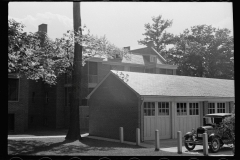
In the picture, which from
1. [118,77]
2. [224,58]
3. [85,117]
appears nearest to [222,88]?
[118,77]

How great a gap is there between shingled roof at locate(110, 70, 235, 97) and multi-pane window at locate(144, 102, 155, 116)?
77 centimetres

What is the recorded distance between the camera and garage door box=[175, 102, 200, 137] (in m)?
17.1

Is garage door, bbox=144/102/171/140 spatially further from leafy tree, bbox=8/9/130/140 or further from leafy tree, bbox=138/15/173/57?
leafy tree, bbox=138/15/173/57

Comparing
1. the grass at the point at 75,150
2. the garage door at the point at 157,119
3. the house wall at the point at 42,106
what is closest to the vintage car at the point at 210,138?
the grass at the point at 75,150

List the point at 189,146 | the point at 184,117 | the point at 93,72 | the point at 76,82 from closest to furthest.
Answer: the point at 189,146 → the point at 76,82 → the point at 184,117 → the point at 93,72

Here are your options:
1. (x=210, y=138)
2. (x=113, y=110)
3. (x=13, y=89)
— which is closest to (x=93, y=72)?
(x=13, y=89)

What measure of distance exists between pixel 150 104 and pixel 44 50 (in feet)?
21.7

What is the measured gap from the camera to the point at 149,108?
53.0 ft

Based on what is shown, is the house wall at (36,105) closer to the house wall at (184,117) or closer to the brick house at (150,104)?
the brick house at (150,104)

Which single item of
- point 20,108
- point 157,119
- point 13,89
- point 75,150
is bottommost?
point 75,150

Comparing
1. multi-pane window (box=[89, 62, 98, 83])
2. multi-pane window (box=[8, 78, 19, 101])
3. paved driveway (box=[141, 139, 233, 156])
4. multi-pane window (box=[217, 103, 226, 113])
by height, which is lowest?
paved driveway (box=[141, 139, 233, 156])

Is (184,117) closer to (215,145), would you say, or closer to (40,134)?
(215,145)

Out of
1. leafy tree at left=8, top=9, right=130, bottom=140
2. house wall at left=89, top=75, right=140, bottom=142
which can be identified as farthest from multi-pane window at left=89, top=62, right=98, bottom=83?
leafy tree at left=8, top=9, right=130, bottom=140
